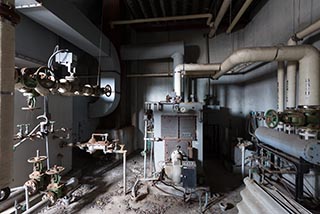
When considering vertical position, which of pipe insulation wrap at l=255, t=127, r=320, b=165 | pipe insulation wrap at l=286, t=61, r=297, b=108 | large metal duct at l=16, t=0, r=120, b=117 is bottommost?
pipe insulation wrap at l=255, t=127, r=320, b=165

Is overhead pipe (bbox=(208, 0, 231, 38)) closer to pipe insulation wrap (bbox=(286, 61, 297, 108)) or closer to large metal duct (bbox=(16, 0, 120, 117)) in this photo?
pipe insulation wrap (bbox=(286, 61, 297, 108))

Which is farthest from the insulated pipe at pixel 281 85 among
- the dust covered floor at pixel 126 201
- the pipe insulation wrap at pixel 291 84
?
the dust covered floor at pixel 126 201

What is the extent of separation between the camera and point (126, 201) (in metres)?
2.69

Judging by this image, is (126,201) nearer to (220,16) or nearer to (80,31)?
(80,31)

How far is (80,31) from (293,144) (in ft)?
10.7

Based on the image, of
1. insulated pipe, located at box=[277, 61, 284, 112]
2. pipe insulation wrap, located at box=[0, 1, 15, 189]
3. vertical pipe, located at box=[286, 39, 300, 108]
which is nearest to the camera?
pipe insulation wrap, located at box=[0, 1, 15, 189]

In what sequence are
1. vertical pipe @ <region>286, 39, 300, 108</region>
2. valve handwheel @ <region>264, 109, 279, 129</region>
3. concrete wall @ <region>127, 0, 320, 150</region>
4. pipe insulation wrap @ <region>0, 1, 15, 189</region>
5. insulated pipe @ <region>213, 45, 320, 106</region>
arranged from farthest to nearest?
concrete wall @ <region>127, 0, 320, 150</region>
vertical pipe @ <region>286, 39, 300, 108</region>
insulated pipe @ <region>213, 45, 320, 106</region>
valve handwheel @ <region>264, 109, 279, 129</region>
pipe insulation wrap @ <region>0, 1, 15, 189</region>

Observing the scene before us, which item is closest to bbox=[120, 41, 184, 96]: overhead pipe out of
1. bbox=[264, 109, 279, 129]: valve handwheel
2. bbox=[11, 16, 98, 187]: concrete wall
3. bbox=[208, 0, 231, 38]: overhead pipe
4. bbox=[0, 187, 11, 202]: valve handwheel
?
bbox=[208, 0, 231, 38]: overhead pipe

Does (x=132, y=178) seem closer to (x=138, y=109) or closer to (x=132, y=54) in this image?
(x=138, y=109)

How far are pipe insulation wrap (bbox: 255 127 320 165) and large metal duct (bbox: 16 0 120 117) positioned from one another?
10.4ft

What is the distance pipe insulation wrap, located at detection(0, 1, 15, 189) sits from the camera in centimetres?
102

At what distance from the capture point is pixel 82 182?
10.9 ft

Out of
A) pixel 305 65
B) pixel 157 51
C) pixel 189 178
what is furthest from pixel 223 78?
pixel 189 178

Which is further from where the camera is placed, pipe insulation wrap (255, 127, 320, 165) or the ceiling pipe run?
the ceiling pipe run
